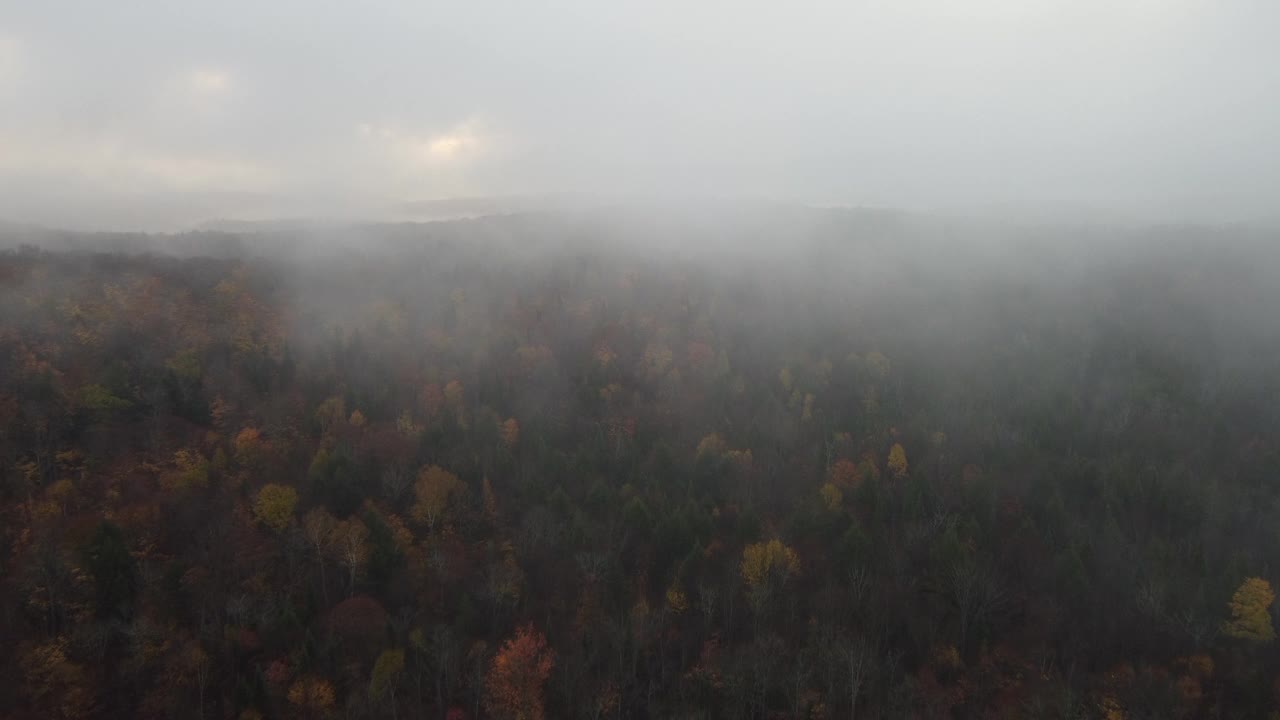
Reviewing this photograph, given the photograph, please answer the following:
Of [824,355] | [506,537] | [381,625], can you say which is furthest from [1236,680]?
[824,355]

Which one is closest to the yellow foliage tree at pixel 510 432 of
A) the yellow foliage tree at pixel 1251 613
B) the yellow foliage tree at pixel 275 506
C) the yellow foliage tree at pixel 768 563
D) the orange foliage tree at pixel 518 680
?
the yellow foliage tree at pixel 275 506

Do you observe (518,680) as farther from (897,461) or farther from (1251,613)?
(1251,613)

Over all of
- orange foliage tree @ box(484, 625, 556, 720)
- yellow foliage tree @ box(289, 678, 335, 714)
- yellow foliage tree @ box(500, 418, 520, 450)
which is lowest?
orange foliage tree @ box(484, 625, 556, 720)

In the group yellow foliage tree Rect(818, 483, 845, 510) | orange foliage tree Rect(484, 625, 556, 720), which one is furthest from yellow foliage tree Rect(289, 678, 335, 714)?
yellow foliage tree Rect(818, 483, 845, 510)

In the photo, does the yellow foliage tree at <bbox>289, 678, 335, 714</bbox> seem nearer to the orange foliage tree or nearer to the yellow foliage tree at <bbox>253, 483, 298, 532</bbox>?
the orange foliage tree

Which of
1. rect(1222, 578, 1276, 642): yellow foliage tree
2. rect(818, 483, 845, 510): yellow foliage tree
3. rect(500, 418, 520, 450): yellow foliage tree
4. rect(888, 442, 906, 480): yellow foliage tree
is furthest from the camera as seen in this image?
rect(500, 418, 520, 450): yellow foliage tree

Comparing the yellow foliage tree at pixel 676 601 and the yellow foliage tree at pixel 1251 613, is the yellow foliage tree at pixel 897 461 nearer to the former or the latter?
the yellow foliage tree at pixel 1251 613

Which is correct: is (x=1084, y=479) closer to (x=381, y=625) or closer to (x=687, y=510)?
(x=687, y=510)
